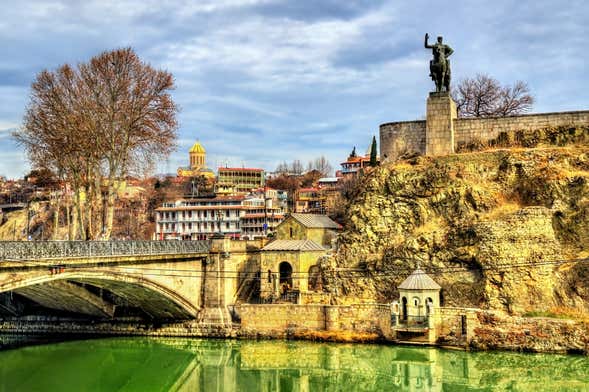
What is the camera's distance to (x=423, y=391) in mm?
25219

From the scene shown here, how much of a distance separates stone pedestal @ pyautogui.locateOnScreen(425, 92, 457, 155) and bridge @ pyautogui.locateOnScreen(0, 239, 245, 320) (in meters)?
12.7

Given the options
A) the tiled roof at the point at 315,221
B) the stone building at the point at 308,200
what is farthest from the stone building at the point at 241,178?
the tiled roof at the point at 315,221

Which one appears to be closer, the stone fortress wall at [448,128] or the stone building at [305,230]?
the stone fortress wall at [448,128]

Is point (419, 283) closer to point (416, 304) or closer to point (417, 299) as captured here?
point (417, 299)

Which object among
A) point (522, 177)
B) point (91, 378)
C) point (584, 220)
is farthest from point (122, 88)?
point (584, 220)

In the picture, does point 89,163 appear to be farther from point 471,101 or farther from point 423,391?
point 471,101

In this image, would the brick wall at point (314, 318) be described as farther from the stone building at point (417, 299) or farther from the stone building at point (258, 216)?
the stone building at point (258, 216)

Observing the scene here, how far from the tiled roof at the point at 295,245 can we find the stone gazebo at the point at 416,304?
316 inches

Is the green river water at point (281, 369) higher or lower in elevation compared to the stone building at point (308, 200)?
lower

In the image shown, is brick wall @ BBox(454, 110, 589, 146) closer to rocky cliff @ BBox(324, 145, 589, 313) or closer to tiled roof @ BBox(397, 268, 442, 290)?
rocky cliff @ BBox(324, 145, 589, 313)

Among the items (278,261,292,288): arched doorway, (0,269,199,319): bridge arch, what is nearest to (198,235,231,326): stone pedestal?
(0,269,199,319): bridge arch

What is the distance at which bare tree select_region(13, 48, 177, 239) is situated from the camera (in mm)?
33500

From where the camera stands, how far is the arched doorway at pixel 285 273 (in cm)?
3805

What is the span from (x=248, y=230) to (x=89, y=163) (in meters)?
45.0
